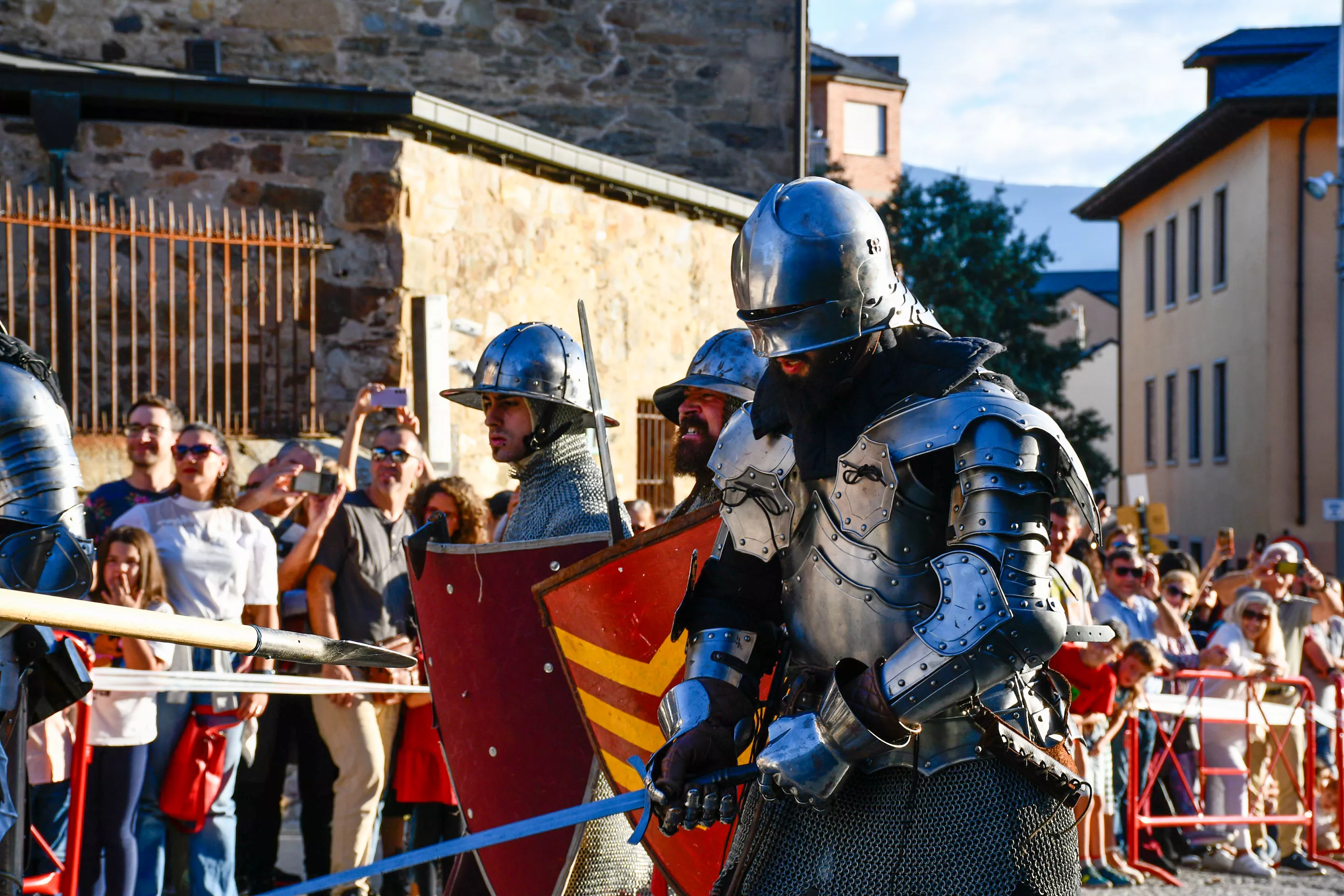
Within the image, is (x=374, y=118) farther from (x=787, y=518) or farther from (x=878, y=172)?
(x=878, y=172)

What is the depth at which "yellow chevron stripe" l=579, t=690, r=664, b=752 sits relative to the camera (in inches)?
146

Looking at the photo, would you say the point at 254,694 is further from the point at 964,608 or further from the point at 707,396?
the point at 964,608

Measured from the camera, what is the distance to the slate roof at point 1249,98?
2305 cm

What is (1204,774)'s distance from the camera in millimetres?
7637

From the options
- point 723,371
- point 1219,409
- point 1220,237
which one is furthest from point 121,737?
point 1220,237

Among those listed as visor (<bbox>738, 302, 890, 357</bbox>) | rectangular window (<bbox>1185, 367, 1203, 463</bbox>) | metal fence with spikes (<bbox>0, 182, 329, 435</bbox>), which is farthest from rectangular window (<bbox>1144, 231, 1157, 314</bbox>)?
visor (<bbox>738, 302, 890, 357</bbox>)

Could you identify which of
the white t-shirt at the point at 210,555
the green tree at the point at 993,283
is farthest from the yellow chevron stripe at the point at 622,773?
the green tree at the point at 993,283

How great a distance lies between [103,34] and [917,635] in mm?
10347

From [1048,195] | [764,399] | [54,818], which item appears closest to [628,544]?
[764,399]

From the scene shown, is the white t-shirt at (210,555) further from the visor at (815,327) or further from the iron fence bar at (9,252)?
the visor at (815,327)

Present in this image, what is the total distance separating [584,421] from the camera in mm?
4613

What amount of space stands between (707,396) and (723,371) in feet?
0.27

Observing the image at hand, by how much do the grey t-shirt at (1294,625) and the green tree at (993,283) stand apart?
22.3 m

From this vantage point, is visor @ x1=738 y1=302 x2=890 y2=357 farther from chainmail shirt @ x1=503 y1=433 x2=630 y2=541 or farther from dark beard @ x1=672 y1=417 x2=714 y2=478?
dark beard @ x1=672 y1=417 x2=714 y2=478
